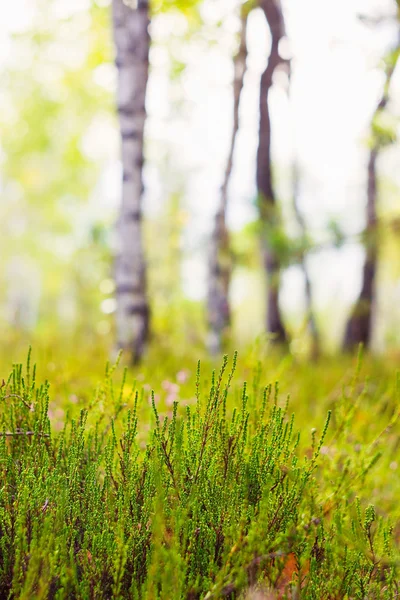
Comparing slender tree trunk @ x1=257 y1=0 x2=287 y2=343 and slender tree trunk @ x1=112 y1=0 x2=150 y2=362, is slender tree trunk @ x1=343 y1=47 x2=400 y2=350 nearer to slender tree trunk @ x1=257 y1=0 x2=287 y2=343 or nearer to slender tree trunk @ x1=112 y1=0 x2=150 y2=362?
slender tree trunk @ x1=257 y1=0 x2=287 y2=343

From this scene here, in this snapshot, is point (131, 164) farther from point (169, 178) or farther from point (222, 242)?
point (169, 178)

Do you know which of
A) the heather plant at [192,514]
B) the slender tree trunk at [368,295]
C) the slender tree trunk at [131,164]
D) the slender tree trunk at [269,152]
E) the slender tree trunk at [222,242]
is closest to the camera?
the heather plant at [192,514]

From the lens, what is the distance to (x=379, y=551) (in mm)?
1998

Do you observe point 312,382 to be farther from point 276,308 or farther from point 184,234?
point 184,234

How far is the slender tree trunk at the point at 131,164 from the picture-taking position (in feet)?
21.3

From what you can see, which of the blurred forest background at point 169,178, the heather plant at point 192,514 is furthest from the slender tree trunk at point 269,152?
the heather plant at point 192,514

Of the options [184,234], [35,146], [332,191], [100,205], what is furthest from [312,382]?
[100,205]

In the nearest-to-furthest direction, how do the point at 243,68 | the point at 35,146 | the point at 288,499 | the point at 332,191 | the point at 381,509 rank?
the point at 288,499 → the point at 381,509 → the point at 243,68 → the point at 35,146 → the point at 332,191

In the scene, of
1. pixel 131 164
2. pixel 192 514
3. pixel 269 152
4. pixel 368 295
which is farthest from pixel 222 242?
pixel 192 514

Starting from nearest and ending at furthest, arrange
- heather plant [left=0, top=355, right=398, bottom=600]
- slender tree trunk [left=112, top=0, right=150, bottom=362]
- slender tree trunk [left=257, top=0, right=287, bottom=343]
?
heather plant [left=0, top=355, right=398, bottom=600] < slender tree trunk [left=112, top=0, right=150, bottom=362] < slender tree trunk [left=257, top=0, right=287, bottom=343]

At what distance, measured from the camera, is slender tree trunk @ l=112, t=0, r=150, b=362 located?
648 centimetres

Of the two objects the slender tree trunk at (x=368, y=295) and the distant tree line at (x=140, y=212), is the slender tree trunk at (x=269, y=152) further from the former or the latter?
the slender tree trunk at (x=368, y=295)

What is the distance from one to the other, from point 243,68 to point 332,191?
719 inches

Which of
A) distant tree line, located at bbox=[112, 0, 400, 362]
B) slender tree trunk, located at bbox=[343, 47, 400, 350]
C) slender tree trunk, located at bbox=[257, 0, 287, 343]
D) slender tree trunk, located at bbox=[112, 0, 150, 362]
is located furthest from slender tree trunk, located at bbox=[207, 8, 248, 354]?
slender tree trunk, located at bbox=[343, 47, 400, 350]
